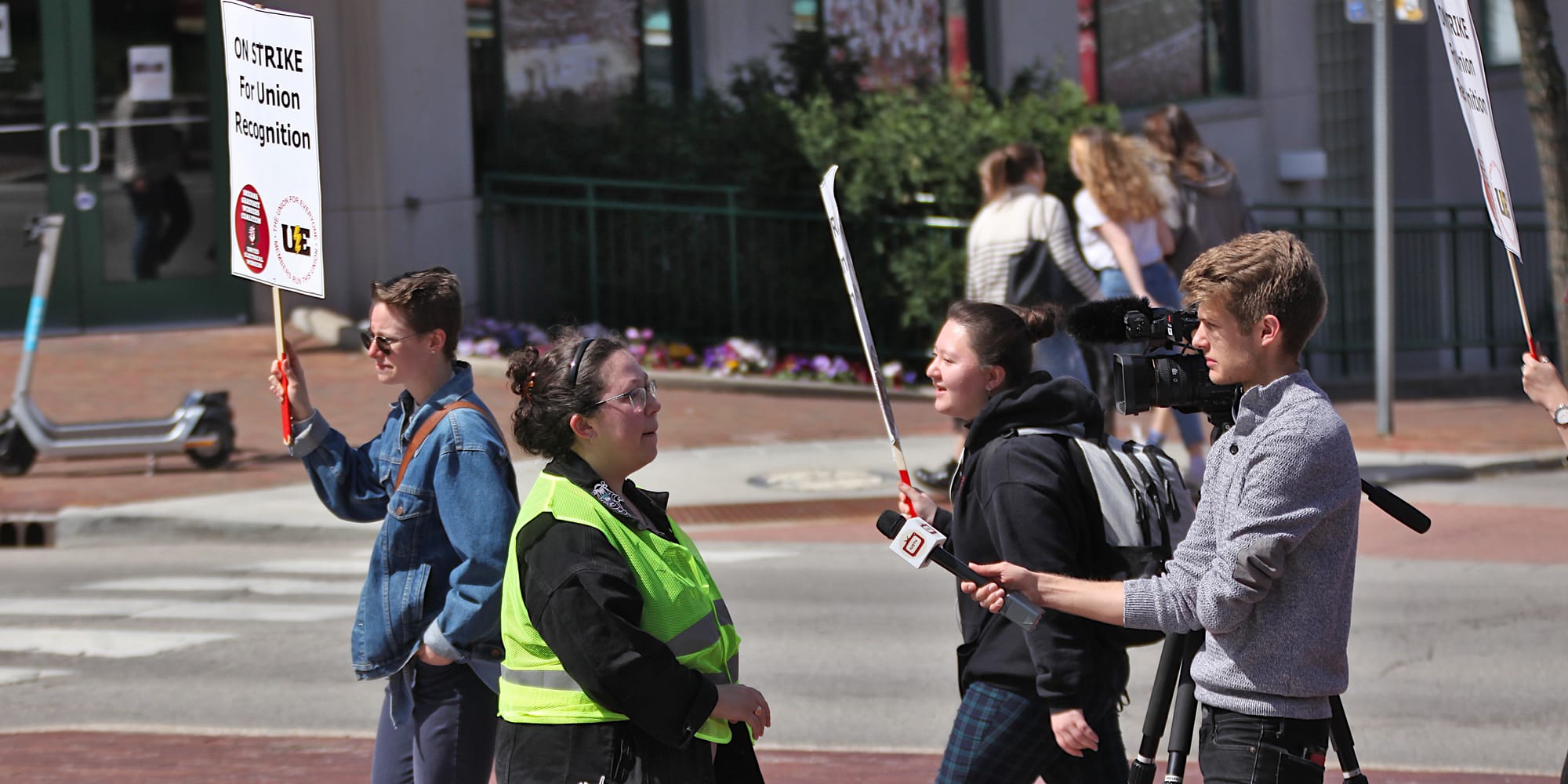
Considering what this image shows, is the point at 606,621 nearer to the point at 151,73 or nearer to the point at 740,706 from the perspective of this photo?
the point at 740,706

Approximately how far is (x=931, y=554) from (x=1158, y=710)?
639 mm

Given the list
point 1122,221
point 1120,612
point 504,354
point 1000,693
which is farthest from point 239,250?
point 504,354

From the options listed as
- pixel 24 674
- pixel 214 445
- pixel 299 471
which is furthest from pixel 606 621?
pixel 214 445

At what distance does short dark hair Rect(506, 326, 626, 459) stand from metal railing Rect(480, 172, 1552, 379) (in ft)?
36.6

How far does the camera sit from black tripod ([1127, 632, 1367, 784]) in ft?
12.4

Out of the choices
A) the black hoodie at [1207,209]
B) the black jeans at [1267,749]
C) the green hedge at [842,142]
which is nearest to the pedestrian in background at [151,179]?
the green hedge at [842,142]

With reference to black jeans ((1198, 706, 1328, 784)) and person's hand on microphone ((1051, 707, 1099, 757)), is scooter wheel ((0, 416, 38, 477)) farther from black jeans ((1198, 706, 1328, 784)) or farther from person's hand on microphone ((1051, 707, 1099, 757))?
black jeans ((1198, 706, 1328, 784))

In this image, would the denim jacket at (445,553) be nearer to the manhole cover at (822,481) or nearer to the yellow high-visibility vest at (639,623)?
the yellow high-visibility vest at (639,623)

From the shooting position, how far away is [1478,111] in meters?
4.39

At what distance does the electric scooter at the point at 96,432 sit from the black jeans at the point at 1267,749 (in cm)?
901

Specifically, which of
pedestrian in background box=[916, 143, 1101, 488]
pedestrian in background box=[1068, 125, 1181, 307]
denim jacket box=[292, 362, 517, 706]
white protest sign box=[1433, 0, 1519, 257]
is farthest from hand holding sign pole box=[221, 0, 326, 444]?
pedestrian in background box=[1068, 125, 1181, 307]

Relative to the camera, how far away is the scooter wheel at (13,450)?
11320mm

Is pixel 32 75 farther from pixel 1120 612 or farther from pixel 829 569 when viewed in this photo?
pixel 1120 612

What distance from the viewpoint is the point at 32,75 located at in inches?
615
